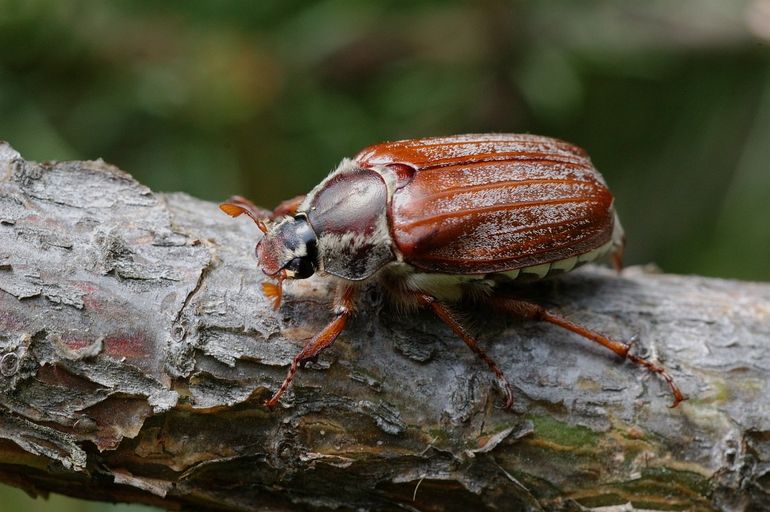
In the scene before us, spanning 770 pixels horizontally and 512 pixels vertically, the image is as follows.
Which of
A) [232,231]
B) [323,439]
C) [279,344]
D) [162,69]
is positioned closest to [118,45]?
[162,69]

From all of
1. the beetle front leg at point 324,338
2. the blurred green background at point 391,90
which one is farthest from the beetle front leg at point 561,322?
the blurred green background at point 391,90

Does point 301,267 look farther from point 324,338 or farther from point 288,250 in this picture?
point 324,338

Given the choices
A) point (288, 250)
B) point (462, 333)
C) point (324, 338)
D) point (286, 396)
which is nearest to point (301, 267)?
point (288, 250)

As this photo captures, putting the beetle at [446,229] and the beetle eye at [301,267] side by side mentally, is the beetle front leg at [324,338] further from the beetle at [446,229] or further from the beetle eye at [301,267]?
the beetle eye at [301,267]

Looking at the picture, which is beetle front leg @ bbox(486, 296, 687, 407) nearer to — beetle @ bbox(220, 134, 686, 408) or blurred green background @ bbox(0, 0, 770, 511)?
beetle @ bbox(220, 134, 686, 408)

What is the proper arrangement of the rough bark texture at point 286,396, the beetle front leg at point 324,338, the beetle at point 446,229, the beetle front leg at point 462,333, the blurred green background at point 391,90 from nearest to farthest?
the rough bark texture at point 286,396, the beetle front leg at point 324,338, the beetle front leg at point 462,333, the beetle at point 446,229, the blurred green background at point 391,90
